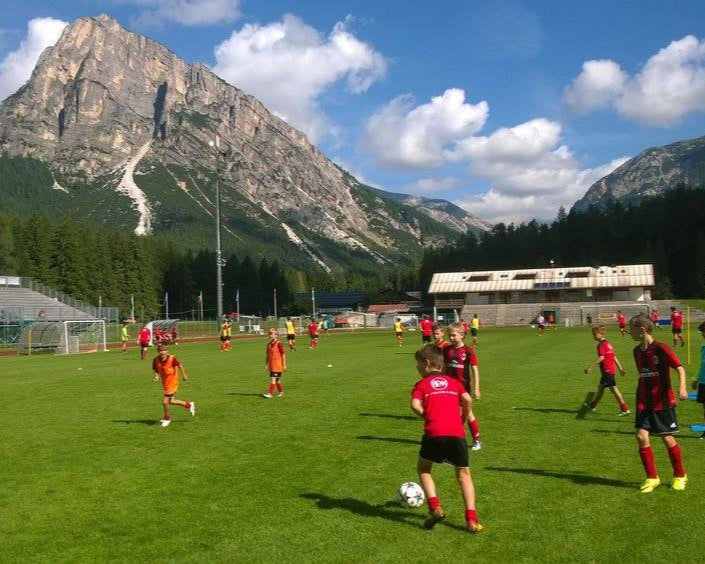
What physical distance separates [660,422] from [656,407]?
196 millimetres

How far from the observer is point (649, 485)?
869 cm

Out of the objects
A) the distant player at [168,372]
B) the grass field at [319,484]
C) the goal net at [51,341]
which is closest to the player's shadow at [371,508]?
the grass field at [319,484]

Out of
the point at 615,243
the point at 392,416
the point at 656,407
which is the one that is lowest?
the point at 392,416

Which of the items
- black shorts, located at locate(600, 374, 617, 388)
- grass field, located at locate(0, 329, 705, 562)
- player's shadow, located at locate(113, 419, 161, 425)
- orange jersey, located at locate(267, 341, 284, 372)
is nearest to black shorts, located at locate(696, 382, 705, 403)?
grass field, located at locate(0, 329, 705, 562)

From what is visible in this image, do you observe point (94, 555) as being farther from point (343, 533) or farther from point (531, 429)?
point (531, 429)

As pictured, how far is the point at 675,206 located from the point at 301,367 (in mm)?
125811

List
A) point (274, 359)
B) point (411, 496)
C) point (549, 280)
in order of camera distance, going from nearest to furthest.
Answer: point (411, 496), point (274, 359), point (549, 280)

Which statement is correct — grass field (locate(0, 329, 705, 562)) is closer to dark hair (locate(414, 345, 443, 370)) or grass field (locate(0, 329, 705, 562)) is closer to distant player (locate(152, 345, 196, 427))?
distant player (locate(152, 345, 196, 427))

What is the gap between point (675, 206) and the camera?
13300 centimetres

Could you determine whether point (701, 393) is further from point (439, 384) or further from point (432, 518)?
point (439, 384)

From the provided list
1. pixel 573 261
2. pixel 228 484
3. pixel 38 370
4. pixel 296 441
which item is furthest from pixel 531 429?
pixel 573 261

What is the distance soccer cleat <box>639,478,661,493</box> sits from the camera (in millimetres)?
8652

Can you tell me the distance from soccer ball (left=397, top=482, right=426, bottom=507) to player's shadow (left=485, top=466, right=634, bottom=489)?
2225 millimetres

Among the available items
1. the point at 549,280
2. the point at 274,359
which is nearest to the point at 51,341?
the point at 274,359
